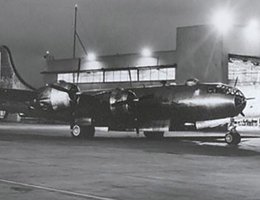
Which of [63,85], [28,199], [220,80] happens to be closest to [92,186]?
[28,199]

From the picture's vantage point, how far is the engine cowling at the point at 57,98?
101ft

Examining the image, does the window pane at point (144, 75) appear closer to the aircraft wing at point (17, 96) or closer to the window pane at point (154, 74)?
the window pane at point (154, 74)

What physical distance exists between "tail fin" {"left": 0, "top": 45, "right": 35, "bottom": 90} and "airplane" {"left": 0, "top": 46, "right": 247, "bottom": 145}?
25.2ft

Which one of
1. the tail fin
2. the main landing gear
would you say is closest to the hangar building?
the tail fin

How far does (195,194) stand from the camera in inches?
407

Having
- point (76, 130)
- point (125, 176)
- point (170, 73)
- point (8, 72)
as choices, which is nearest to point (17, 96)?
point (76, 130)

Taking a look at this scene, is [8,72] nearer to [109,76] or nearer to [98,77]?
[109,76]

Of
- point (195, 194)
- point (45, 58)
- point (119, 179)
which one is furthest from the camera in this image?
point (45, 58)

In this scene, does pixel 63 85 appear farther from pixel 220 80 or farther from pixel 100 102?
pixel 220 80

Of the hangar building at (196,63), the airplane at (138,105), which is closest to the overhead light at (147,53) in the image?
the hangar building at (196,63)

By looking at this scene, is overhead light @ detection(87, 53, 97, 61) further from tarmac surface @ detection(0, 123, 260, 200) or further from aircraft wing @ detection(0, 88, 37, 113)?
tarmac surface @ detection(0, 123, 260, 200)

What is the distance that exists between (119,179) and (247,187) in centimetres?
310

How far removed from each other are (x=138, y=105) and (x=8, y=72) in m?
15.9

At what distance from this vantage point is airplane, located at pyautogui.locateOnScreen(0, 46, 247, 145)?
90.3 ft
